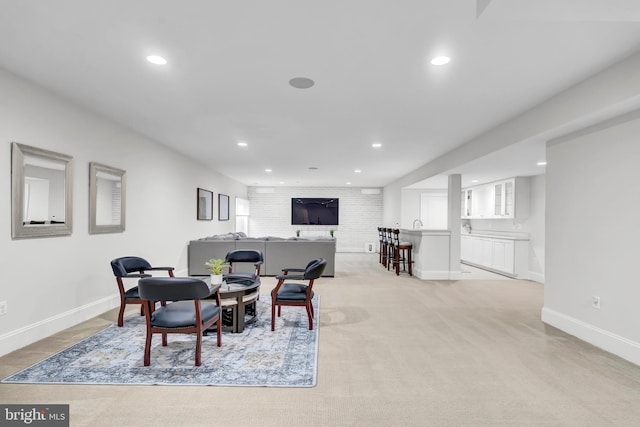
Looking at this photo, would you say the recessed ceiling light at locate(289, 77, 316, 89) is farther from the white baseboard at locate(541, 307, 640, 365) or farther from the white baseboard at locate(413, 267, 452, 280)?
the white baseboard at locate(413, 267, 452, 280)

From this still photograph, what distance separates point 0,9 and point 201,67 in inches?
47.6

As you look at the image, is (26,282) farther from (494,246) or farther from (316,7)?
(494,246)

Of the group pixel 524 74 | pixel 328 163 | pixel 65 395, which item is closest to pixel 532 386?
pixel 524 74

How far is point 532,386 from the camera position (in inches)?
94.4

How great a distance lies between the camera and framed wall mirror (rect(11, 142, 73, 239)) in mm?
2945

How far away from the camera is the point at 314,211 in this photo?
12.2 meters

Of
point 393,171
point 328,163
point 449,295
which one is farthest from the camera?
point 393,171

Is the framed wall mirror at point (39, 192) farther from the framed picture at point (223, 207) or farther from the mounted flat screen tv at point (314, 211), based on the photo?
the mounted flat screen tv at point (314, 211)

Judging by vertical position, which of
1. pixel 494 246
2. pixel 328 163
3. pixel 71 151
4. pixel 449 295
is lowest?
pixel 449 295

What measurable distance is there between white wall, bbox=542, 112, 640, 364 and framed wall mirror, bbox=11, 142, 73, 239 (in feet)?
17.7

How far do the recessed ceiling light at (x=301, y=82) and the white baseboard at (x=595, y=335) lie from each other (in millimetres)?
3600

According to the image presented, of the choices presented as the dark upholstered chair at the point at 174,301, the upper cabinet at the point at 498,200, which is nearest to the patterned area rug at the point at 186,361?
the dark upholstered chair at the point at 174,301

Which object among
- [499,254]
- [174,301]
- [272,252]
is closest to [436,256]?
[499,254]

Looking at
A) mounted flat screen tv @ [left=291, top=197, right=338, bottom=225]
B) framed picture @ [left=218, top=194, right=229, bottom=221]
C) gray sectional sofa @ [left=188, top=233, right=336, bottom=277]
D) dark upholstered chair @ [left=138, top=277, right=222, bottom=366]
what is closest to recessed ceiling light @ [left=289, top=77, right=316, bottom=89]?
dark upholstered chair @ [left=138, top=277, right=222, bottom=366]
